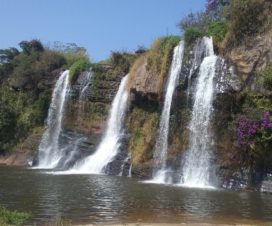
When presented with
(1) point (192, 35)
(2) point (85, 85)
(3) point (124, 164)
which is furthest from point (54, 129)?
(1) point (192, 35)

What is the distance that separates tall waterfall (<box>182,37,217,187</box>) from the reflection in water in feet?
9.34

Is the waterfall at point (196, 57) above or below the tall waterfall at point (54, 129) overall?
above

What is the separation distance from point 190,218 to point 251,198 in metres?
5.75

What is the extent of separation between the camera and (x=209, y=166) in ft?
83.1

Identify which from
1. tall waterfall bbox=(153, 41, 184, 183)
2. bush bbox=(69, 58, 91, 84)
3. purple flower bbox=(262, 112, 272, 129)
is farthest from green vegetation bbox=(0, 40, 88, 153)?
purple flower bbox=(262, 112, 272, 129)

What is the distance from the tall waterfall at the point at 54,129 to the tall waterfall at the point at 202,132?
11794 millimetres

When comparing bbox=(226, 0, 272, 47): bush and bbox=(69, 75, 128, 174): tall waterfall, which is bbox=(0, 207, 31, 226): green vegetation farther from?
bbox=(226, 0, 272, 47): bush

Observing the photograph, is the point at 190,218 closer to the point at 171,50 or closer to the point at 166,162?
the point at 166,162

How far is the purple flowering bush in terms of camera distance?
2305 cm

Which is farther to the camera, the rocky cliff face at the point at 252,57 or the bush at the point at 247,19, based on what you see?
the bush at the point at 247,19

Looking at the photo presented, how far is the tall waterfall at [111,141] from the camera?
103 feet

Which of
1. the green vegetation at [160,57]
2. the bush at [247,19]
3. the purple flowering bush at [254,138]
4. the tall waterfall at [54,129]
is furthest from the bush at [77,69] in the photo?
the purple flowering bush at [254,138]

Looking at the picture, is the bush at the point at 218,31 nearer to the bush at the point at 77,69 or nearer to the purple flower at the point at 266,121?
the purple flower at the point at 266,121

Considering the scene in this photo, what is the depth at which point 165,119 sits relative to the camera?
29406 millimetres
